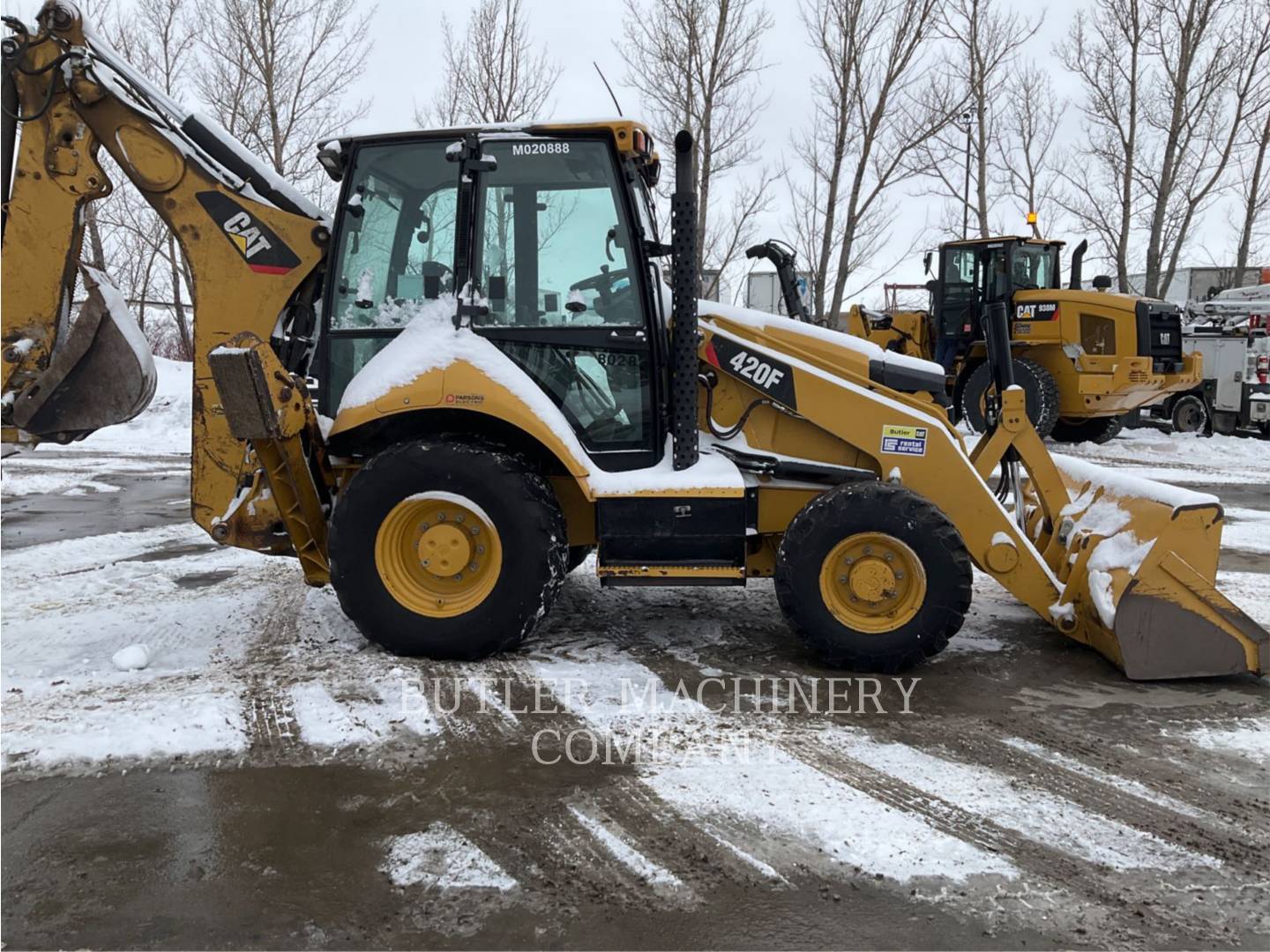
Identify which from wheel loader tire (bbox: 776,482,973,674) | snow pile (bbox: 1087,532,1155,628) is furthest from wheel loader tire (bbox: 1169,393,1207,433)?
wheel loader tire (bbox: 776,482,973,674)

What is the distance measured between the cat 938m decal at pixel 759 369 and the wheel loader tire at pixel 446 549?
1.09 m

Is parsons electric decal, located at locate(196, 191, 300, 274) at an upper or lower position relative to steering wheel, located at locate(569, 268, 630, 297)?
upper

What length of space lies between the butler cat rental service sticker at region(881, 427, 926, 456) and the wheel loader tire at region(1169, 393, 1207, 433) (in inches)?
548

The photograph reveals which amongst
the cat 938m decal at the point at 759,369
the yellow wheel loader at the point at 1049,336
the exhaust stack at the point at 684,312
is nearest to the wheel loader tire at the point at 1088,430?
the yellow wheel loader at the point at 1049,336

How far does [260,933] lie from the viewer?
240 centimetres

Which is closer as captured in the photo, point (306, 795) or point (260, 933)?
point (260, 933)

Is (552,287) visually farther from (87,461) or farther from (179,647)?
(87,461)

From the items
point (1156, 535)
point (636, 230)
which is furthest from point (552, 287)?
point (1156, 535)

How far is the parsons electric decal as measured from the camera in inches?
175

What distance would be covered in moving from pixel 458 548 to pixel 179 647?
152 cm

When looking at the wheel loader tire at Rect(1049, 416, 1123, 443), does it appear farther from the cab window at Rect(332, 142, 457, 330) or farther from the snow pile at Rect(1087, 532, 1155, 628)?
the cab window at Rect(332, 142, 457, 330)

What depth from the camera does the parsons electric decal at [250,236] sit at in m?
4.45

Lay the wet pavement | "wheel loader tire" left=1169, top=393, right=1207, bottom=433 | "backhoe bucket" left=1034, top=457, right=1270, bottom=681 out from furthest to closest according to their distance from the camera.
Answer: "wheel loader tire" left=1169, top=393, right=1207, bottom=433 → "backhoe bucket" left=1034, top=457, right=1270, bottom=681 → the wet pavement

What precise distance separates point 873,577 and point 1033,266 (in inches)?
414
